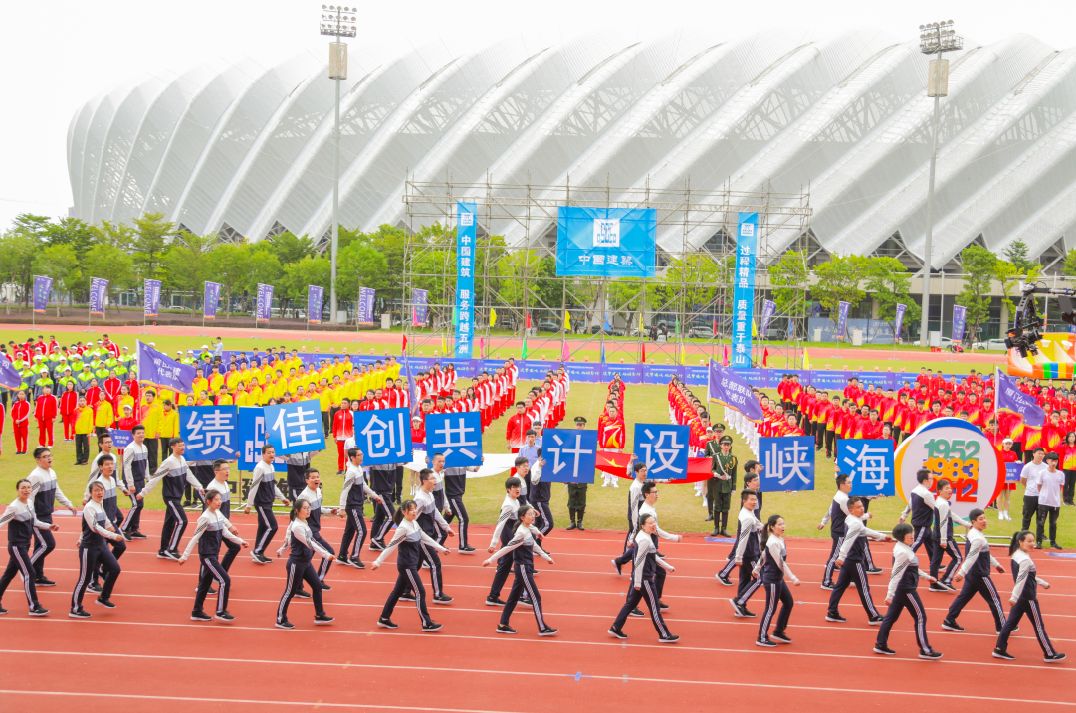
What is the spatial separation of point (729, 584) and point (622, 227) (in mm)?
21874

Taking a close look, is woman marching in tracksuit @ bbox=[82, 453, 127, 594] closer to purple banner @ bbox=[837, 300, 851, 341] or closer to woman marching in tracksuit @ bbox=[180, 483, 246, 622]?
woman marching in tracksuit @ bbox=[180, 483, 246, 622]

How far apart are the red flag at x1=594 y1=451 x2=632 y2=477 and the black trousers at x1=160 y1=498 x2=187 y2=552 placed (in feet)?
17.0

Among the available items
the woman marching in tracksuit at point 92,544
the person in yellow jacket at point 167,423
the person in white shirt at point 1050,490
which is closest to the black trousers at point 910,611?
the person in white shirt at point 1050,490

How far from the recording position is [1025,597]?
8305 millimetres

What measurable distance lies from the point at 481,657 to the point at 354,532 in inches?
122

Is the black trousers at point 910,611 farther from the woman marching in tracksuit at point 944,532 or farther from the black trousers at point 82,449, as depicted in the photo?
the black trousers at point 82,449

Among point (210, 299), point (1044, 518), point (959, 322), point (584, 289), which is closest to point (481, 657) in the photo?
point (1044, 518)

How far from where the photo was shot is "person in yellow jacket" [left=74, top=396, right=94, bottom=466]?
16.0 meters

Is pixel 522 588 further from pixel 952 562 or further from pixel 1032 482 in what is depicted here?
pixel 1032 482

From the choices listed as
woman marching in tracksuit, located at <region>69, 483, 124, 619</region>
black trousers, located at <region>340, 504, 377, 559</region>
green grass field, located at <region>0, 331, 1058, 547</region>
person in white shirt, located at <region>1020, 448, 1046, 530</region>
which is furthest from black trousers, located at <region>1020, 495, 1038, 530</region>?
woman marching in tracksuit, located at <region>69, 483, 124, 619</region>

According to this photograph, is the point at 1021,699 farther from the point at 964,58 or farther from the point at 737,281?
the point at 964,58

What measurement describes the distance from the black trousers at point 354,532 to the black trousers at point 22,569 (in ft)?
9.92

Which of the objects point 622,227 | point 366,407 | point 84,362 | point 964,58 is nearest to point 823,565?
point 366,407

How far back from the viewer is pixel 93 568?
913 centimetres
